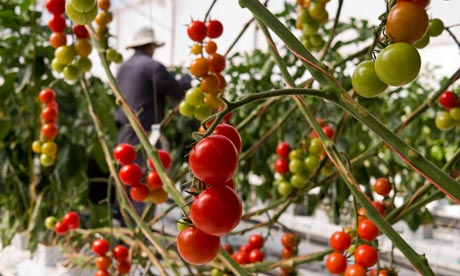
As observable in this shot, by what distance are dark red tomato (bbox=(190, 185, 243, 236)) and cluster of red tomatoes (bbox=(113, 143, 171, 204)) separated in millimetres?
307

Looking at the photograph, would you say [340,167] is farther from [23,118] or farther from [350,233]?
[23,118]

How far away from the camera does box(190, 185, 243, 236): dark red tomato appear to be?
0.85 ft

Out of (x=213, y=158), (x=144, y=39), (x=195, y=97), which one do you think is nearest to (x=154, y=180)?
(x=195, y=97)

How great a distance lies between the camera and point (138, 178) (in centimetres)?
58

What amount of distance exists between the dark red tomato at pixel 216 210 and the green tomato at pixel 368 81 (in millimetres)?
99

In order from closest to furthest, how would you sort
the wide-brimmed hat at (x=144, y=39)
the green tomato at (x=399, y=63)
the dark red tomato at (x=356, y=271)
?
the green tomato at (x=399, y=63)
the dark red tomato at (x=356, y=271)
the wide-brimmed hat at (x=144, y=39)

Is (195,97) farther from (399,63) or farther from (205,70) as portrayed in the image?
(399,63)

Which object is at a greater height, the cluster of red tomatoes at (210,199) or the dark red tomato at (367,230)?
the dark red tomato at (367,230)

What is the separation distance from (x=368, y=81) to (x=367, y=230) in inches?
10.2

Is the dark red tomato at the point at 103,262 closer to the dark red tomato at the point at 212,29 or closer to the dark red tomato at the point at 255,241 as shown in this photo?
the dark red tomato at the point at 255,241

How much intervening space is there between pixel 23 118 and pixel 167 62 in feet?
16.1

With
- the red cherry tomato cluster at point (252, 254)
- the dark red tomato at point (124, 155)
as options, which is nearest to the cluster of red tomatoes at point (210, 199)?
the dark red tomato at point (124, 155)

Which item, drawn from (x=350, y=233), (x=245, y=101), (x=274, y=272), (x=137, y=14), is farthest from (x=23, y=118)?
(x=137, y=14)

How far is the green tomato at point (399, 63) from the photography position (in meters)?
0.22
